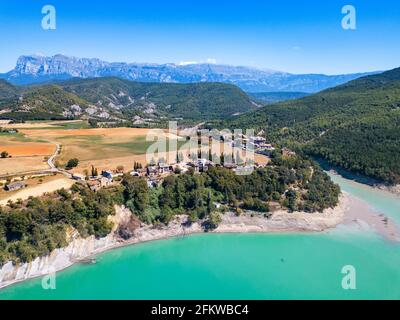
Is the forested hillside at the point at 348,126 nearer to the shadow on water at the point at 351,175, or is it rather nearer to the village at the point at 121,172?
the shadow on water at the point at 351,175

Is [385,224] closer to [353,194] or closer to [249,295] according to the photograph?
[353,194]

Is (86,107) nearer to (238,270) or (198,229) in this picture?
(198,229)

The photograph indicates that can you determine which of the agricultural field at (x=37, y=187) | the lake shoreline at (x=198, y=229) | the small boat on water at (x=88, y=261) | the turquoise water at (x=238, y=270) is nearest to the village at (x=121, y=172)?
the agricultural field at (x=37, y=187)

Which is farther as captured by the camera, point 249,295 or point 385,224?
point 385,224

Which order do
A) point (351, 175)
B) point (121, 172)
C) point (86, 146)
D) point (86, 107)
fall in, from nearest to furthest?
point (121, 172)
point (86, 146)
point (351, 175)
point (86, 107)

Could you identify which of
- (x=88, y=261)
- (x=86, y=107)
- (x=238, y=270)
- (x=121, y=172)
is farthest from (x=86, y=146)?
(x=86, y=107)

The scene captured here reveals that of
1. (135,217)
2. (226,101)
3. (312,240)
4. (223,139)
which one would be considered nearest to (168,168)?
(135,217)

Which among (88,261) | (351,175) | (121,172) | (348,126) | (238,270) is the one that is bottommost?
(238,270)
